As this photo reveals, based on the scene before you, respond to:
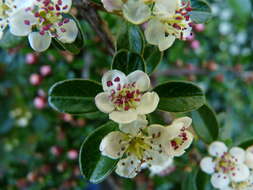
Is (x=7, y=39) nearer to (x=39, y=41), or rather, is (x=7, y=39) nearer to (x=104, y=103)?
(x=39, y=41)

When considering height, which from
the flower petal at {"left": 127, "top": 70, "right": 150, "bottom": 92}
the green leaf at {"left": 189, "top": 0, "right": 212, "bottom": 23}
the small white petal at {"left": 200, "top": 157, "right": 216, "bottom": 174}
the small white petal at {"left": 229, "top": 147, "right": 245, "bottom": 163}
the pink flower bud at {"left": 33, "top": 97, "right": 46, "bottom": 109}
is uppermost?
the green leaf at {"left": 189, "top": 0, "right": 212, "bottom": 23}

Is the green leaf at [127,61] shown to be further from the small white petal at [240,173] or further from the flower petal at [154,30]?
the small white petal at [240,173]

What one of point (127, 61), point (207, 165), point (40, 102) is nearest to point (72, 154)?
point (40, 102)

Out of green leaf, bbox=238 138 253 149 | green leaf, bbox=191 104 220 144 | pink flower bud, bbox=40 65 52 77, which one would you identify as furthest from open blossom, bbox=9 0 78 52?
pink flower bud, bbox=40 65 52 77

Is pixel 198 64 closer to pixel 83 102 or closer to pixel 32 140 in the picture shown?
pixel 32 140

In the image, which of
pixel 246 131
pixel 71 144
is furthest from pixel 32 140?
pixel 246 131

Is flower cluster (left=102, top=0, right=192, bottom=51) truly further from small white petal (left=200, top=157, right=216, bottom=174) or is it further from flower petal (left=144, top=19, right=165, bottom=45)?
small white petal (left=200, top=157, right=216, bottom=174)

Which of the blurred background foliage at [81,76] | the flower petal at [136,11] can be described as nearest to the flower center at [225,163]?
the blurred background foliage at [81,76]
